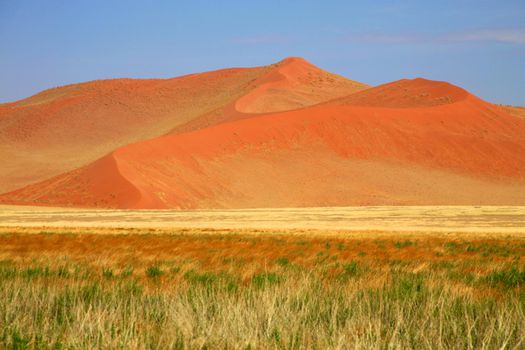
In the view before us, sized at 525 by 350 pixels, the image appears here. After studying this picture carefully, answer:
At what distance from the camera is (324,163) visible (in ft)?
332

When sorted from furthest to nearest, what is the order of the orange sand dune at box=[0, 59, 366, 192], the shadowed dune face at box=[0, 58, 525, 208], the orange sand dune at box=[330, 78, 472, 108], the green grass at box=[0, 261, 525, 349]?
the orange sand dune at box=[0, 59, 366, 192] < the orange sand dune at box=[330, 78, 472, 108] < the shadowed dune face at box=[0, 58, 525, 208] < the green grass at box=[0, 261, 525, 349]

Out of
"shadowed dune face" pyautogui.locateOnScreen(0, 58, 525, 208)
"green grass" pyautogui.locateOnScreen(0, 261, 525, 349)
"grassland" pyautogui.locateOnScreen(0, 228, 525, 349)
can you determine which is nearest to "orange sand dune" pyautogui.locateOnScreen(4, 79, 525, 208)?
"shadowed dune face" pyautogui.locateOnScreen(0, 58, 525, 208)

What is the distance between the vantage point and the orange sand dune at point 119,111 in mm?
126625

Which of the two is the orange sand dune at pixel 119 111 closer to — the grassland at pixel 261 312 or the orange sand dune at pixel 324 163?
the orange sand dune at pixel 324 163

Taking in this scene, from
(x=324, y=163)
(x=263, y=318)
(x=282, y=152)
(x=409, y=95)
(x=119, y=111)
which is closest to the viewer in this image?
(x=263, y=318)

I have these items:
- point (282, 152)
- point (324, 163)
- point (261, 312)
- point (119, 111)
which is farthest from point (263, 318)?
point (119, 111)

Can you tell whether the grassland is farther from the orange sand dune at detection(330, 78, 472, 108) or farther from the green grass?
the orange sand dune at detection(330, 78, 472, 108)

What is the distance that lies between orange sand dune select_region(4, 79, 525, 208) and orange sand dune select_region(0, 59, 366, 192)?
64.2ft

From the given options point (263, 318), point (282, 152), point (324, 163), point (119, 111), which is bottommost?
point (324, 163)

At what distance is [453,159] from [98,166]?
154ft

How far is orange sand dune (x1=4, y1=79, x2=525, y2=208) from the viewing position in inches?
3511

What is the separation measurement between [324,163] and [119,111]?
198 ft

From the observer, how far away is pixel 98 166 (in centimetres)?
9306

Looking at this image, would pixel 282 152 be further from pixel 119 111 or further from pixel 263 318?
pixel 263 318
